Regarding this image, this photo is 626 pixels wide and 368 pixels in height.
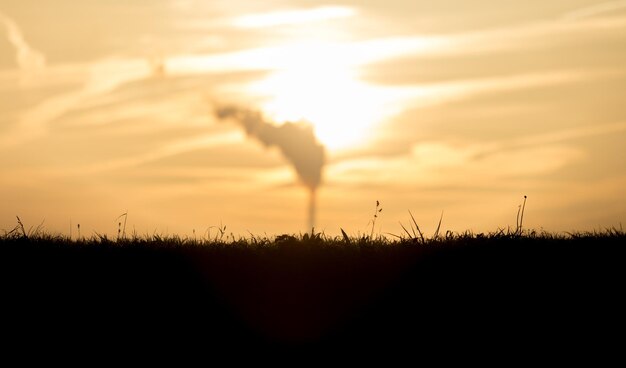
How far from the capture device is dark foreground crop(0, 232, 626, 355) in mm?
10477

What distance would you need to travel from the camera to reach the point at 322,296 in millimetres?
11070

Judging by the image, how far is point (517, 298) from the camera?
1091cm

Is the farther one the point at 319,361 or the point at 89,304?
the point at 89,304

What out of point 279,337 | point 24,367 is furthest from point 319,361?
point 24,367

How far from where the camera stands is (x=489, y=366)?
9992 mm

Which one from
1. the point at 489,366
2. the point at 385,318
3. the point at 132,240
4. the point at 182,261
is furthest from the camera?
the point at 132,240

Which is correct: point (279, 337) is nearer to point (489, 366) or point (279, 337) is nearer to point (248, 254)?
point (248, 254)

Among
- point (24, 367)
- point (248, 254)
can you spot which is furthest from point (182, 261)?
point (24, 367)

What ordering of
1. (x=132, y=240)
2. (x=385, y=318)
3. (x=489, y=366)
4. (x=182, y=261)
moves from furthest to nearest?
1. (x=132, y=240)
2. (x=182, y=261)
3. (x=385, y=318)
4. (x=489, y=366)

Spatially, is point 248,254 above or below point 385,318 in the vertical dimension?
above

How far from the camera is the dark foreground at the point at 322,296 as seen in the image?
412 inches

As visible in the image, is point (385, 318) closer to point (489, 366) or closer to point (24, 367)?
point (489, 366)

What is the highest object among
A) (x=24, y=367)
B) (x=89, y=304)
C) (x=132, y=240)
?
(x=132, y=240)

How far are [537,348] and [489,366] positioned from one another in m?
0.67
